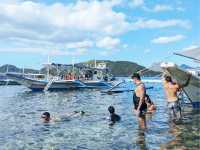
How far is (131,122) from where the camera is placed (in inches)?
818

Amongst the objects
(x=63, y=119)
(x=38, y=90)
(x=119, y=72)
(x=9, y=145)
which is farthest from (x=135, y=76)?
(x=119, y=72)

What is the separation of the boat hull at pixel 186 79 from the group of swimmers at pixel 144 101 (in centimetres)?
700

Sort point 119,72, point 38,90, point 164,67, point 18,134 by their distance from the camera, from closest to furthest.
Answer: point 18,134, point 164,67, point 38,90, point 119,72

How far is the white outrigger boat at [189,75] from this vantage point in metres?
26.0

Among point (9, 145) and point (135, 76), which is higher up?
point (135, 76)

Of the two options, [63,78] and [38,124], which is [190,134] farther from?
[63,78]

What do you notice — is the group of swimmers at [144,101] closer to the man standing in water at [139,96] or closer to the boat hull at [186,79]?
the man standing in water at [139,96]

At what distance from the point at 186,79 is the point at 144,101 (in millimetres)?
14314

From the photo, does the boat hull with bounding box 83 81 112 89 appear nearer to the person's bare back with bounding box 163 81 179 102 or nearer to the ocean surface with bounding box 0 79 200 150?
the ocean surface with bounding box 0 79 200 150

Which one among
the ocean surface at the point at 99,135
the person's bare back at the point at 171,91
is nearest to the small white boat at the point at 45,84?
the ocean surface at the point at 99,135

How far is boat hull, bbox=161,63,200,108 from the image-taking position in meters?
27.9

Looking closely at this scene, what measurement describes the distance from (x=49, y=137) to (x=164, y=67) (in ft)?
44.3

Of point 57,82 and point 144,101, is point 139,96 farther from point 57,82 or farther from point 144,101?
point 57,82

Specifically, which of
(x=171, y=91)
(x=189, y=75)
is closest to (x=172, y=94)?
(x=171, y=91)
